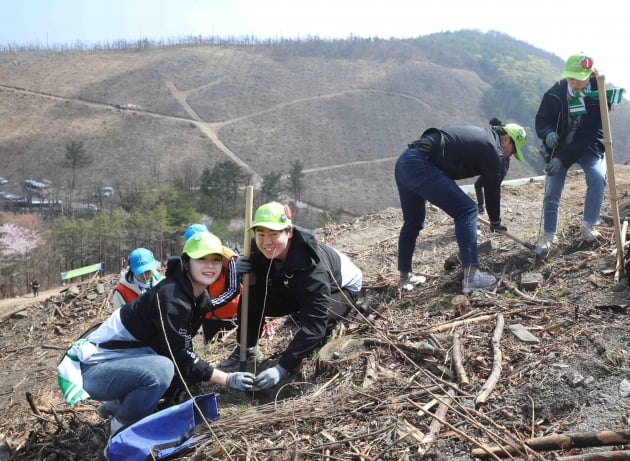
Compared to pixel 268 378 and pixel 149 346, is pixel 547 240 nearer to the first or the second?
pixel 268 378

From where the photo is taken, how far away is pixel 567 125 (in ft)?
15.6

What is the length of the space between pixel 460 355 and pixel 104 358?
226cm

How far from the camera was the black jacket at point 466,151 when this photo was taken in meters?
4.21

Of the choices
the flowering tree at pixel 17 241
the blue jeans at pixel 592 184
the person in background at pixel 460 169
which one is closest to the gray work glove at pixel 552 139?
the blue jeans at pixel 592 184

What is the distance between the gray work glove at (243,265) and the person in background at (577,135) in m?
2.90

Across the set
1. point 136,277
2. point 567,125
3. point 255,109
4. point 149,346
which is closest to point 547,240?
point 567,125

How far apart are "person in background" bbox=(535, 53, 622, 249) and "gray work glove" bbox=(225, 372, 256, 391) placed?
315 cm

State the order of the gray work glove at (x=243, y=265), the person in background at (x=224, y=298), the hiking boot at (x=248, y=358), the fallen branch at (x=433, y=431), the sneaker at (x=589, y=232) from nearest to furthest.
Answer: the fallen branch at (x=433, y=431) → the gray work glove at (x=243, y=265) → the person in background at (x=224, y=298) → the hiking boot at (x=248, y=358) → the sneaker at (x=589, y=232)

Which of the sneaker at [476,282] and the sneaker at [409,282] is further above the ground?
the sneaker at [476,282]

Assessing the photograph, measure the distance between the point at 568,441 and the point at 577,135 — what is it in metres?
3.48

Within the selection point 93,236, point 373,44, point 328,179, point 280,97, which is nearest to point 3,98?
point 280,97

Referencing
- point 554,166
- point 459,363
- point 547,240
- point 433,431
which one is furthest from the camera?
point 547,240

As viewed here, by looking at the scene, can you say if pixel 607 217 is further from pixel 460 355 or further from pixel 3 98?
pixel 3 98

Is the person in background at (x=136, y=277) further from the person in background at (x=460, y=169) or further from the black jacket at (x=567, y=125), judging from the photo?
the black jacket at (x=567, y=125)
